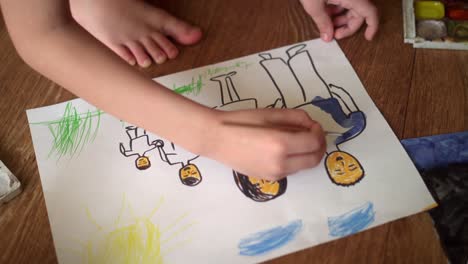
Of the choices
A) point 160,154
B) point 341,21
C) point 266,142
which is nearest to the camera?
point 266,142

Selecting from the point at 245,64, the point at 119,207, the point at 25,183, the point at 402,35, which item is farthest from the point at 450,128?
the point at 25,183

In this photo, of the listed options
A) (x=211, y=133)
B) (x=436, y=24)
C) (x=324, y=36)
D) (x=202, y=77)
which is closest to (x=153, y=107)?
(x=211, y=133)

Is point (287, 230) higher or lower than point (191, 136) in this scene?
lower

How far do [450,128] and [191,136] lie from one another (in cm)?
32

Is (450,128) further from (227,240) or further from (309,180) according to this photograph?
(227,240)

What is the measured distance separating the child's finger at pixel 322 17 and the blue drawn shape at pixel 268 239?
0.94 feet

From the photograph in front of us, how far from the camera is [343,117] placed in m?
0.51

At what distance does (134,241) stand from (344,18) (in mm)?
422

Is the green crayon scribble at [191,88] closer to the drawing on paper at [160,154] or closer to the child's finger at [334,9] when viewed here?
the drawing on paper at [160,154]

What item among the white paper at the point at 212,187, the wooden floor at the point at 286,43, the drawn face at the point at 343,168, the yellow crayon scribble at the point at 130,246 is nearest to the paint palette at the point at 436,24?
the wooden floor at the point at 286,43

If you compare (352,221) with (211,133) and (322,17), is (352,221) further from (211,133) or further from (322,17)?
(322,17)

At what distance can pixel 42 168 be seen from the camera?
48 centimetres

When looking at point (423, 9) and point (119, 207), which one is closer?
point (119, 207)

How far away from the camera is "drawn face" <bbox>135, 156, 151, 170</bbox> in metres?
0.48
